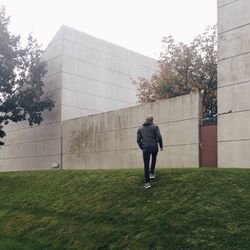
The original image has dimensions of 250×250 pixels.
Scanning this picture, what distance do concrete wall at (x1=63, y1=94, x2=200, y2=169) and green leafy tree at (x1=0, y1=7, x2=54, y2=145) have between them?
2638mm

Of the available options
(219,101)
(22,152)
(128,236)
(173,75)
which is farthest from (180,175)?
(22,152)

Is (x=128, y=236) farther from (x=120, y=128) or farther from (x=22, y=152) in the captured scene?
(x=22, y=152)

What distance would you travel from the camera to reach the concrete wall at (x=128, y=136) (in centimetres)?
1873

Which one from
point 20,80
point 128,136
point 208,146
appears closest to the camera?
point 208,146

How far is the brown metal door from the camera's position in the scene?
17.6 m

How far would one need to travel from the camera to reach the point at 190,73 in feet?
89.7

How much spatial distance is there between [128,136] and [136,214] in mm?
11888

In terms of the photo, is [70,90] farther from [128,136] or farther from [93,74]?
[128,136]

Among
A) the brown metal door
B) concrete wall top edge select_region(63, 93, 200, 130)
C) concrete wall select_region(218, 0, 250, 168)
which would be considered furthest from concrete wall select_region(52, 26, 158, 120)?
concrete wall select_region(218, 0, 250, 168)

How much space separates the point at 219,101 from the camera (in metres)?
17.4

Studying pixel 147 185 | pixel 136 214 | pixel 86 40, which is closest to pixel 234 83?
pixel 147 185

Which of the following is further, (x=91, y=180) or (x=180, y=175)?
(x=91, y=180)

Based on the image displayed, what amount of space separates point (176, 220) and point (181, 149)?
10041 millimetres

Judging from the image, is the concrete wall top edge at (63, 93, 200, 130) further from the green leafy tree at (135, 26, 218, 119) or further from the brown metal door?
the green leafy tree at (135, 26, 218, 119)
